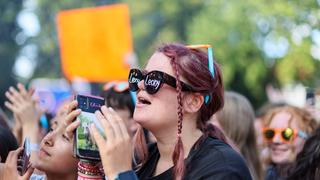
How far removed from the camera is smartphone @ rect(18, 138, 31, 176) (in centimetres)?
254

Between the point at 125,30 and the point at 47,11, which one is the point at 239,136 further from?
the point at 47,11

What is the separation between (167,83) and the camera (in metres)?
2.50

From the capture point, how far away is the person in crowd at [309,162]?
10.1 feet

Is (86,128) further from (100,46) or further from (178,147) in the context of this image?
(100,46)

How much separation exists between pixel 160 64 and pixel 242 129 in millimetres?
2204

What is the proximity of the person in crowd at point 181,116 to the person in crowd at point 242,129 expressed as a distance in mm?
1910

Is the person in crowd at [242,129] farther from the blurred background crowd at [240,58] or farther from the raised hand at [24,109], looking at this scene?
the raised hand at [24,109]

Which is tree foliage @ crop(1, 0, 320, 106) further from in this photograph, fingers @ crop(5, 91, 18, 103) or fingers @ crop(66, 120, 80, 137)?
fingers @ crop(66, 120, 80, 137)

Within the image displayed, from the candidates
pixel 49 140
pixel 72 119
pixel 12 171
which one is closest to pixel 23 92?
pixel 49 140

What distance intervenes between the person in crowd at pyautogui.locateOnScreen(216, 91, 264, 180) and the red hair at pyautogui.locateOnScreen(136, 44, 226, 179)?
74.5 inches

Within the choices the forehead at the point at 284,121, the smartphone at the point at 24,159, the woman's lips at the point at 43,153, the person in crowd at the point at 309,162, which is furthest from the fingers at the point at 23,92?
the person in crowd at the point at 309,162

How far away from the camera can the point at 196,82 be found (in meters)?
2.52

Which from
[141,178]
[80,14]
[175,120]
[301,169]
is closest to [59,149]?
[141,178]

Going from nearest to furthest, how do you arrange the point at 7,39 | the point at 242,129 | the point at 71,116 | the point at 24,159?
the point at 71,116
the point at 24,159
the point at 242,129
the point at 7,39
